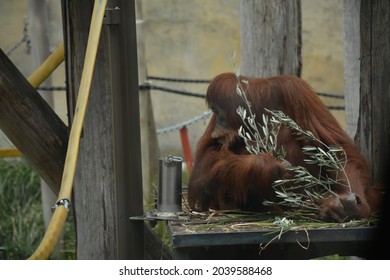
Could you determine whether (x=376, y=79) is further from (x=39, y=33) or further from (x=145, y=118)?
(x=39, y=33)

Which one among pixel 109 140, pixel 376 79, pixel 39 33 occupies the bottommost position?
pixel 109 140

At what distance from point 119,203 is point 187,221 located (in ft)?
0.73

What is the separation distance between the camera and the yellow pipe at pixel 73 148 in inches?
60.6

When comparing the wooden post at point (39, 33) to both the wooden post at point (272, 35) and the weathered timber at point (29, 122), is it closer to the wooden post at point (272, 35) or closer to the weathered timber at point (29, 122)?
the wooden post at point (272, 35)

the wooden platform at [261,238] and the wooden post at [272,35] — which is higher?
the wooden post at [272,35]

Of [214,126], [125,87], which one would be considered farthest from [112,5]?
[214,126]

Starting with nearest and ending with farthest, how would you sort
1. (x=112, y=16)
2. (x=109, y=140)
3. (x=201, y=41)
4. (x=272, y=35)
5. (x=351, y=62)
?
(x=112, y=16), (x=109, y=140), (x=351, y=62), (x=272, y=35), (x=201, y=41)

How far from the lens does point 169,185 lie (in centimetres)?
216

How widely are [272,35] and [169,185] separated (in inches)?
39.6

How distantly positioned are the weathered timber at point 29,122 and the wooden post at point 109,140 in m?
0.10

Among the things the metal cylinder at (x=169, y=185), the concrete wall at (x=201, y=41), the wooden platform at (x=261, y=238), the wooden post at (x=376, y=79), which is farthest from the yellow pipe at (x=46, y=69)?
the concrete wall at (x=201, y=41)

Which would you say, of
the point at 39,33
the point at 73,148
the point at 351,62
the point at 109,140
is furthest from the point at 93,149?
the point at 39,33

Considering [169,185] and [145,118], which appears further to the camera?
[145,118]

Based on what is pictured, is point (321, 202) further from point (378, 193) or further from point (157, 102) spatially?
point (157, 102)
